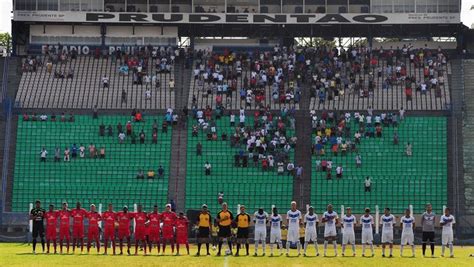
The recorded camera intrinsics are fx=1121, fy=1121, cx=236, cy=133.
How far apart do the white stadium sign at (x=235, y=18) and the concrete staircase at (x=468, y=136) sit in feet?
16.5

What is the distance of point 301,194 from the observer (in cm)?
6681

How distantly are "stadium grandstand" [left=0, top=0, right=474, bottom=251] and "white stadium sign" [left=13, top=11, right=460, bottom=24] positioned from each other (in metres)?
0.10

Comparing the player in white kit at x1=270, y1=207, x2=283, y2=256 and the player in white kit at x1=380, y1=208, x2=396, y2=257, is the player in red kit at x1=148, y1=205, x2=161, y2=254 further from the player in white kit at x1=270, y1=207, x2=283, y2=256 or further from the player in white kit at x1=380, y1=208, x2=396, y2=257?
the player in white kit at x1=380, y1=208, x2=396, y2=257

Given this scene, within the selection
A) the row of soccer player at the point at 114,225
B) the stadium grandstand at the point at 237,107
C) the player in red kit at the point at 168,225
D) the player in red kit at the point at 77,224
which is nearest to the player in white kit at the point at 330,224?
the row of soccer player at the point at 114,225

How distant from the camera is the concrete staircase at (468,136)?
221 ft

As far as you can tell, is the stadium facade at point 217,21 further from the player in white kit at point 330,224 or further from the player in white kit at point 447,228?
the player in white kit at point 330,224

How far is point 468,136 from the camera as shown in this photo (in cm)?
6994

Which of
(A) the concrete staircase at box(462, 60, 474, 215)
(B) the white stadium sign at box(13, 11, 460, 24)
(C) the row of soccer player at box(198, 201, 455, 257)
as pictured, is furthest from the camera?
(B) the white stadium sign at box(13, 11, 460, 24)

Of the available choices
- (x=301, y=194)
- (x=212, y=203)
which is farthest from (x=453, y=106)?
(x=212, y=203)

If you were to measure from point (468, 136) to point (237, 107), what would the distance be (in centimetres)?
1483

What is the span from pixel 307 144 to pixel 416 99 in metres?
8.48

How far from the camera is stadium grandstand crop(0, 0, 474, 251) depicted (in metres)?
67.1

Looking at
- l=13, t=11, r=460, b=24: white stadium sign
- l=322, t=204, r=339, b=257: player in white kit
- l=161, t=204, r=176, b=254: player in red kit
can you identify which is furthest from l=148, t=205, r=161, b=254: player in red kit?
l=13, t=11, r=460, b=24: white stadium sign

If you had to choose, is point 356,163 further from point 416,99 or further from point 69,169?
point 69,169
